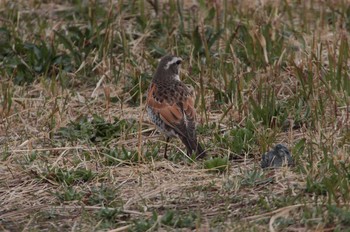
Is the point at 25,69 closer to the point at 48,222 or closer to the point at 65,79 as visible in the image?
the point at 65,79

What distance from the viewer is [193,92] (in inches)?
408

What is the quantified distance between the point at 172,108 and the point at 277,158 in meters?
1.38

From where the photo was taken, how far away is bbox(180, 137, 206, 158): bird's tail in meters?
8.51

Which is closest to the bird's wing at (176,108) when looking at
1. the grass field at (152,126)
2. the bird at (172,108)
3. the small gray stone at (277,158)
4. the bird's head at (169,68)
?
the bird at (172,108)

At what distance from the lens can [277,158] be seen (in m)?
8.09

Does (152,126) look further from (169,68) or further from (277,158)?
(277,158)

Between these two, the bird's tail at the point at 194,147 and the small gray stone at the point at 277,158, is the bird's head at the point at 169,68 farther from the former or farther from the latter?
the small gray stone at the point at 277,158

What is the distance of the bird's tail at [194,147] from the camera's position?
8.51 meters

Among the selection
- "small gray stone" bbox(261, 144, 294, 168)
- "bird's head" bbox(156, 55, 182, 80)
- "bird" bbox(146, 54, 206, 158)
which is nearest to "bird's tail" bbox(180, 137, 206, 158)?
"bird" bbox(146, 54, 206, 158)

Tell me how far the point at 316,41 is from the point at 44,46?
294 centimetres

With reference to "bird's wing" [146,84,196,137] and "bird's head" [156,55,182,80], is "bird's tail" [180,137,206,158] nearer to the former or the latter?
"bird's wing" [146,84,196,137]

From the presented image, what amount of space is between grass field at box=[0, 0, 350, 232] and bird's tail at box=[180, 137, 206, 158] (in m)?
0.08

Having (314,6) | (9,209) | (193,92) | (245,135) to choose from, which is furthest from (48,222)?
(314,6)

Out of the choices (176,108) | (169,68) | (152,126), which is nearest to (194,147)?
(176,108)
